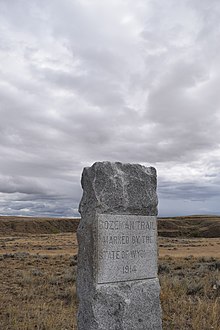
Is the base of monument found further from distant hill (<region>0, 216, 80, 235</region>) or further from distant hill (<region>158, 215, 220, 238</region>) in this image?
distant hill (<region>0, 216, 80, 235</region>)

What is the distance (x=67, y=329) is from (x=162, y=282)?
4.09m

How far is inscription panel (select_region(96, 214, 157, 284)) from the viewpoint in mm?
5090

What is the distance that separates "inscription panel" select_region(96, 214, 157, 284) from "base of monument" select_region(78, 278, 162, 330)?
126 millimetres

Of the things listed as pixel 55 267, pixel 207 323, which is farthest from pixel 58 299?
pixel 55 267

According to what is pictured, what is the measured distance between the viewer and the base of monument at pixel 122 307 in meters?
4.96

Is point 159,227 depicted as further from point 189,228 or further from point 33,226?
point 33,226

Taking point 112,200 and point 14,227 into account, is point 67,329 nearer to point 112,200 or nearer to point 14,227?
point 112,200

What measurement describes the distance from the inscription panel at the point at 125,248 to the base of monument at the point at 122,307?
0.41 feet

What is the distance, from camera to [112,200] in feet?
17.1

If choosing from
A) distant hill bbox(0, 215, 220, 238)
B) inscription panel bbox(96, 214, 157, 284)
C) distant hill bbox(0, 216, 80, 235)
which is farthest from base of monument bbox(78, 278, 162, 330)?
distant hill bbox(0, 216, 80, 235)

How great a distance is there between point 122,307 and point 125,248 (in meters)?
0.79

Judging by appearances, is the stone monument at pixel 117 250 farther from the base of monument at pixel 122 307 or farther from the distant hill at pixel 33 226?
the distant hill at pixel 33 226

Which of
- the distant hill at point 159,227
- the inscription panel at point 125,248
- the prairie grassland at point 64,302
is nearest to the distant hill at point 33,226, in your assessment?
the distant hill at point 159,227

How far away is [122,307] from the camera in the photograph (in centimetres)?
514
